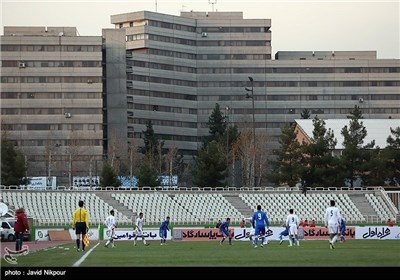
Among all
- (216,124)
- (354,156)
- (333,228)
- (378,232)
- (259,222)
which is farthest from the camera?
(216,124)

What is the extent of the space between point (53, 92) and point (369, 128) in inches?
1787

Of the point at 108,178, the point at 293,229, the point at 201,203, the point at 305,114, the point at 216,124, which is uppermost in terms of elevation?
the point at 305,114

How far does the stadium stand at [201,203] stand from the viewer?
89.4m

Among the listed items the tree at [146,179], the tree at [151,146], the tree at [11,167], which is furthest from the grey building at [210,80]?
the tree at [11,167]

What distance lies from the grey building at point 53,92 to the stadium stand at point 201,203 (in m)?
42.1

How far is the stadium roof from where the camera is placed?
112412 millimetres

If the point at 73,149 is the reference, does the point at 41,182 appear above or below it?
below

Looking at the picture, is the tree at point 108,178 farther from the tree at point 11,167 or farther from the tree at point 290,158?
the tree at point 290,158

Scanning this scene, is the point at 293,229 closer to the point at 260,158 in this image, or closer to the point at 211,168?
the point at 211,168

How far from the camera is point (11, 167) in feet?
340

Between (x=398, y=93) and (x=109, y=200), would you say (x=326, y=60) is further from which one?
(x=109, y=200)

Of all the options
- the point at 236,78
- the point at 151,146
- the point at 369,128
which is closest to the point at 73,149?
the point at 151,146

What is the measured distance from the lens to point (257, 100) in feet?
519

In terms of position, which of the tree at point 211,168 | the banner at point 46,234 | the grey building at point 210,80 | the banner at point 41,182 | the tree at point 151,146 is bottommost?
the banner at point 46,234
